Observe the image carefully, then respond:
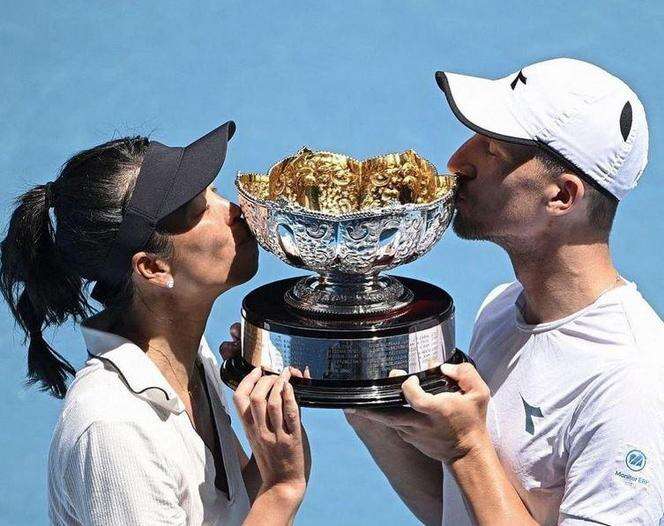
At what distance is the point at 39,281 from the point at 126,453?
427mm

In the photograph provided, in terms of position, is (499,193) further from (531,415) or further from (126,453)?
(126,453)

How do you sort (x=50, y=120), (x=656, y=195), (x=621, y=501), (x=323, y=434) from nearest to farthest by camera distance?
(x=621, y=501) → (x=323, y=434) → (x=656, y=195) → (x=50, y=120)

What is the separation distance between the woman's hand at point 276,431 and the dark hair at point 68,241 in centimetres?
33

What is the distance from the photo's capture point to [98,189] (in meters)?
2.40

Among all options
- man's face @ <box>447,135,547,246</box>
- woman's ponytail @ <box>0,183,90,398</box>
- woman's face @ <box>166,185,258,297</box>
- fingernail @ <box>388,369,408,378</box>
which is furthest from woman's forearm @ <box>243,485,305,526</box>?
man's face @ <box>447,135,547,246</box>

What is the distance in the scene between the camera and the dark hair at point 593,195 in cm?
245

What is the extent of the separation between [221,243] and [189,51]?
15.8 ft

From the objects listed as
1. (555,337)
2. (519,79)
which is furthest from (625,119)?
(555,337)

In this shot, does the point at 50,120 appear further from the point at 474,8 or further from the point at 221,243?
the point at 221,243

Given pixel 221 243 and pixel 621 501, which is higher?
pixel 221 243

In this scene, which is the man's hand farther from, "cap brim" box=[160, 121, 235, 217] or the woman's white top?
"cap brim" box=[160, 121, 235, 217]

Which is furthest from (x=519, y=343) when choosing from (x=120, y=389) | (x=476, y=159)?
(x=120, y=389)

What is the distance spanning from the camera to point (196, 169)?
2439 millimetres

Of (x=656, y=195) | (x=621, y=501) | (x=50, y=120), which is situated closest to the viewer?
(x=621, y=501)
